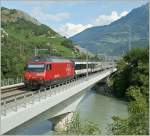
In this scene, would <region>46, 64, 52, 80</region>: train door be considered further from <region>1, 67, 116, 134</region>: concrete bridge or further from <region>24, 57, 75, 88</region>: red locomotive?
<region>1, 67, 116, 134</region>: concrete bridge

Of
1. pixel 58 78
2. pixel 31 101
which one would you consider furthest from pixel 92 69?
pixel 31 101

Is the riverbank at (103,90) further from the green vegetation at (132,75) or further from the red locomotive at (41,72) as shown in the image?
the red locomotive at (41,72)

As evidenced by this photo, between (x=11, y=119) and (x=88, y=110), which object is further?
(x=88, y=110)

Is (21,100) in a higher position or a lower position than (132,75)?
higher

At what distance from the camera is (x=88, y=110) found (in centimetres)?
6538

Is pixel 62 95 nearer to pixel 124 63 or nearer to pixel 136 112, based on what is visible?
pixel 136 112


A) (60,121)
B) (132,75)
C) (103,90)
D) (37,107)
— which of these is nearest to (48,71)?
(60,121)

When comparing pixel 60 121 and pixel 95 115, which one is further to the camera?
pixel 95 115

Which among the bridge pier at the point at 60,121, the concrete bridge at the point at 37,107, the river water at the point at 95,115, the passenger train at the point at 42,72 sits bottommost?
the river water at the point at 95,115

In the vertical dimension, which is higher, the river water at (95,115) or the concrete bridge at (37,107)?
the concrete bridge at (37,107)

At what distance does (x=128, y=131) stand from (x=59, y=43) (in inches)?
5674

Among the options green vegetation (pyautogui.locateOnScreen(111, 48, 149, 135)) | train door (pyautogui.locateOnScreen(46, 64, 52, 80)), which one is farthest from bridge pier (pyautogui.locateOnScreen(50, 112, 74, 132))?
green vegetation (pyautogui.locateOnScreen(111, 48, 149, 135))

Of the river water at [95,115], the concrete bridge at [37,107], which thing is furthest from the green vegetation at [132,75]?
the concrete bridge at [37,107]

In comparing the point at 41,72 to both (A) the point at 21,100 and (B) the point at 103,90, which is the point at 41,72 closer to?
(A) the point at 21,100
